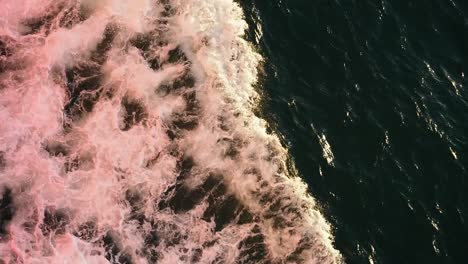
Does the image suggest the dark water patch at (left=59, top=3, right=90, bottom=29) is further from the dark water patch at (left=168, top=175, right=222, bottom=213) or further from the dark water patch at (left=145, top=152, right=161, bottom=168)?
the dark water patch at (left=168, top=175, right=222, bottom=213)

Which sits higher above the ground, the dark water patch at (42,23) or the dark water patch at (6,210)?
the dark water patch at (42,23)

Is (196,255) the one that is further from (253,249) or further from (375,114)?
(375,114)

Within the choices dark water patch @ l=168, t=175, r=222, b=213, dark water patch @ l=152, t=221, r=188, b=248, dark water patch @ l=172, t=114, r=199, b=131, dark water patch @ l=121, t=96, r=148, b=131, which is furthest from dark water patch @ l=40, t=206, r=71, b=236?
dark water patch @ l=172, t=114, r=199, b=131

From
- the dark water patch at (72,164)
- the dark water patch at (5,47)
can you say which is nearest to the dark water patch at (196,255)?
the dark water patch at (72,164)

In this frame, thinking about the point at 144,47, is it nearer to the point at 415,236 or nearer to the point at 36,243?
the point at 36,243

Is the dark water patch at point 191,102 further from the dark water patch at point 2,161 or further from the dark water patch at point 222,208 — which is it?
the dark water patch at point 2,161

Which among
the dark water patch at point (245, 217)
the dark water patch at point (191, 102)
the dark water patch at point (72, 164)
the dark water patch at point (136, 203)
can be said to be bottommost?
the dark water patch at point (136, 203)

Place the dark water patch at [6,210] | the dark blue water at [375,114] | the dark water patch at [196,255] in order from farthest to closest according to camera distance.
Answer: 1. the dark blue water at [375,114]
2. the dark water patch at [196,255]
3. the dark water patch at [6,210]

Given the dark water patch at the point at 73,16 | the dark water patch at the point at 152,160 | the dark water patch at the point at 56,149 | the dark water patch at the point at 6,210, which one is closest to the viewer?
the dark water patch at the point at 6,210
